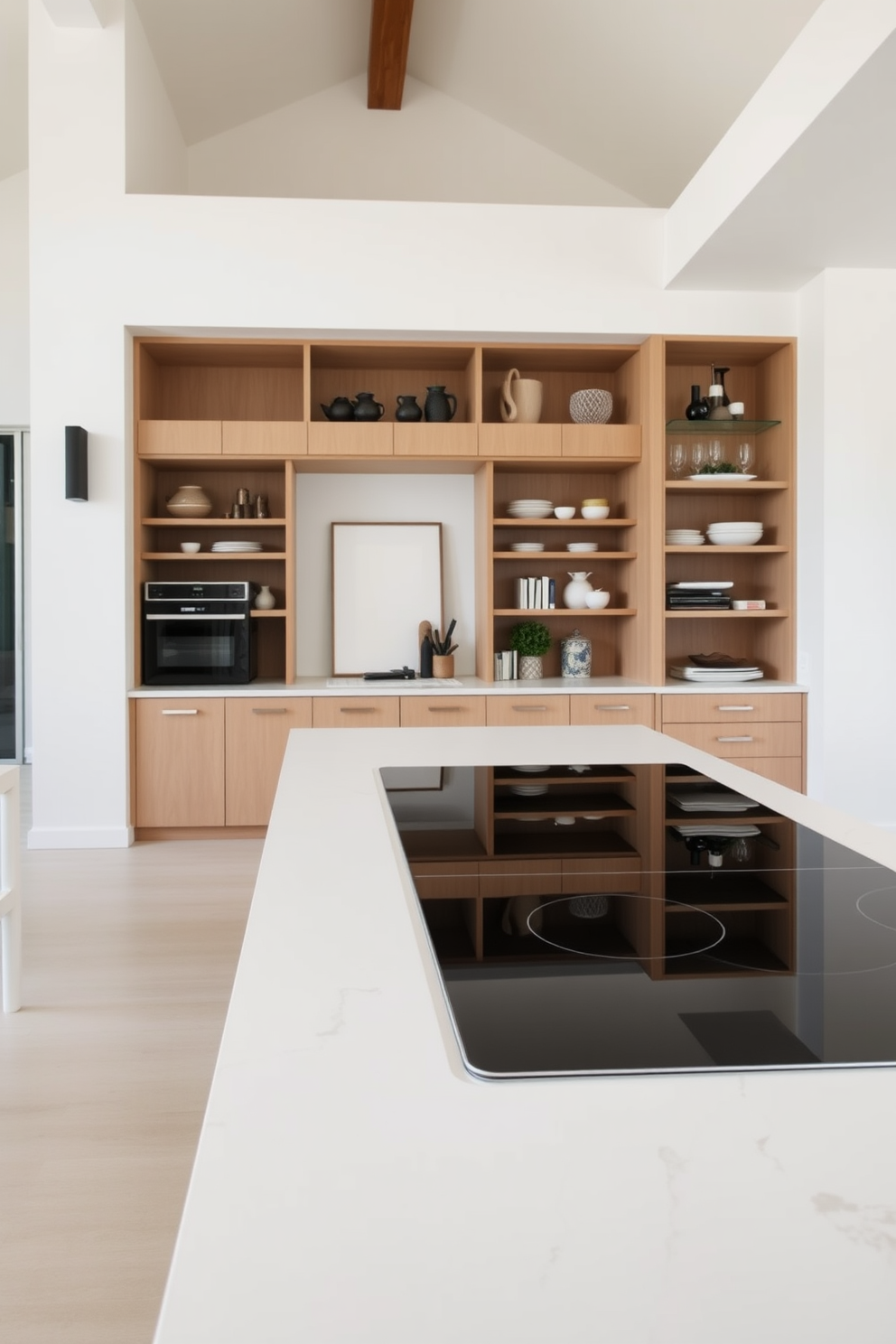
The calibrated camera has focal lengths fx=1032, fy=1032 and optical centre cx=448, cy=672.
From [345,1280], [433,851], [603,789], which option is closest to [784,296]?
[603,789]

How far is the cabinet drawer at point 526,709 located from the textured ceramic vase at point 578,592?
547 mm

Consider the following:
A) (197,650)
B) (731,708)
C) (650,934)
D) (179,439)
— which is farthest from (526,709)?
(650,934)

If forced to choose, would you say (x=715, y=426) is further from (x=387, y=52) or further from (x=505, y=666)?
(x=387, y=52)

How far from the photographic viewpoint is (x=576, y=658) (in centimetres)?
502

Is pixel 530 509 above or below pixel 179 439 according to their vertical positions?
below

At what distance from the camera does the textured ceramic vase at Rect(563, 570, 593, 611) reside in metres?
5.00

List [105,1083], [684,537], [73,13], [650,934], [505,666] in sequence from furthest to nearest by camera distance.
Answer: [505,666], [684,537], [73,13], [105,1083], [650,934]

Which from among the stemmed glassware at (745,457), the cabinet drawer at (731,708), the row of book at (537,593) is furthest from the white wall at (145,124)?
the cabinet drawer at (731,708)

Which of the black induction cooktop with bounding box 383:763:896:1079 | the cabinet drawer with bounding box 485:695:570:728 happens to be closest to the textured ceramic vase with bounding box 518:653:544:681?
the cabinet drawer with bounding box 485:695:570:728

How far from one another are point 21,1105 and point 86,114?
394 cm

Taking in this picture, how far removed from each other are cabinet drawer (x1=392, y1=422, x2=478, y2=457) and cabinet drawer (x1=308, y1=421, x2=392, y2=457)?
53mm

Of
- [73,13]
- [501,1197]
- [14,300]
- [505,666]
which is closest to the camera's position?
[501,1197]

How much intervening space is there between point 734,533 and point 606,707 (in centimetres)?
103

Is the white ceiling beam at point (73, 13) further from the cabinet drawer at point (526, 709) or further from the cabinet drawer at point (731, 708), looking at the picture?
the cabinet drawer at point (731, 708)
